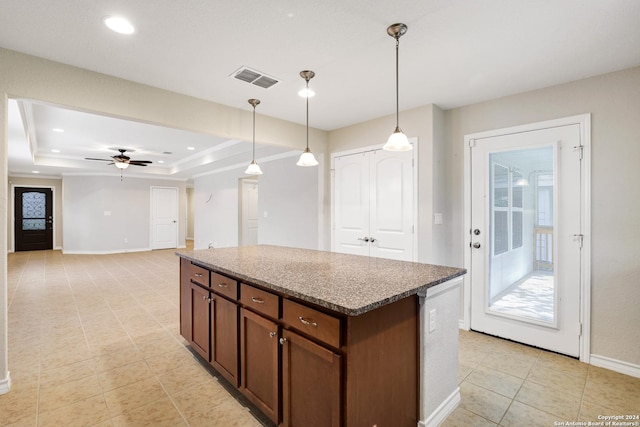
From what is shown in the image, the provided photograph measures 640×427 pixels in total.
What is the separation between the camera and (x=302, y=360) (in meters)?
1.60

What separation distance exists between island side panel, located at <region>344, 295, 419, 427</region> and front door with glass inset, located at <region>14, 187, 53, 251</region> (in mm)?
12459

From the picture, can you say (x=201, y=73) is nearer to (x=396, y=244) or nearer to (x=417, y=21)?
(x=417, y=21)

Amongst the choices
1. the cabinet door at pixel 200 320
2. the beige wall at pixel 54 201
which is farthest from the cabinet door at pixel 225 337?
the beige wall at pixel 54 201

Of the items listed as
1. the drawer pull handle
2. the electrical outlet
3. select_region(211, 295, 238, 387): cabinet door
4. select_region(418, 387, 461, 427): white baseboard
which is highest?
the drawer pull handle

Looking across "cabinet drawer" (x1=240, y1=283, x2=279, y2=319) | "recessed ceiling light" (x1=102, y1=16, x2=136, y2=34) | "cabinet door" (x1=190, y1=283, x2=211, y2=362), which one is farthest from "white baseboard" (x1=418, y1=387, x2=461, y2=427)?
"recessed ceiling light" (x1=102, y1=16, x2=136, y2=34)

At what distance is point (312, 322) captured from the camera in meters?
1.53

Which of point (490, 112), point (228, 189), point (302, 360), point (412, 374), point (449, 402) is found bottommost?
point (449, 402)

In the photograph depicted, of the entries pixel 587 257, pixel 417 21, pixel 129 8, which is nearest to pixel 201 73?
pixel 129 8

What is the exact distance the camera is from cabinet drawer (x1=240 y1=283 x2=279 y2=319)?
178cm

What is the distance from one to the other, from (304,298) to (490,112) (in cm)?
298

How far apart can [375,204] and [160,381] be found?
2.87 meters

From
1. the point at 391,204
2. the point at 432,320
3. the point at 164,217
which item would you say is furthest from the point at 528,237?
the point at 164,217

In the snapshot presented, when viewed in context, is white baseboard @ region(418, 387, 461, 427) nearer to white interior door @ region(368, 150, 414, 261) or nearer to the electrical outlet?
the electrical outlet

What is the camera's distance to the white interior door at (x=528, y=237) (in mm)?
2820
